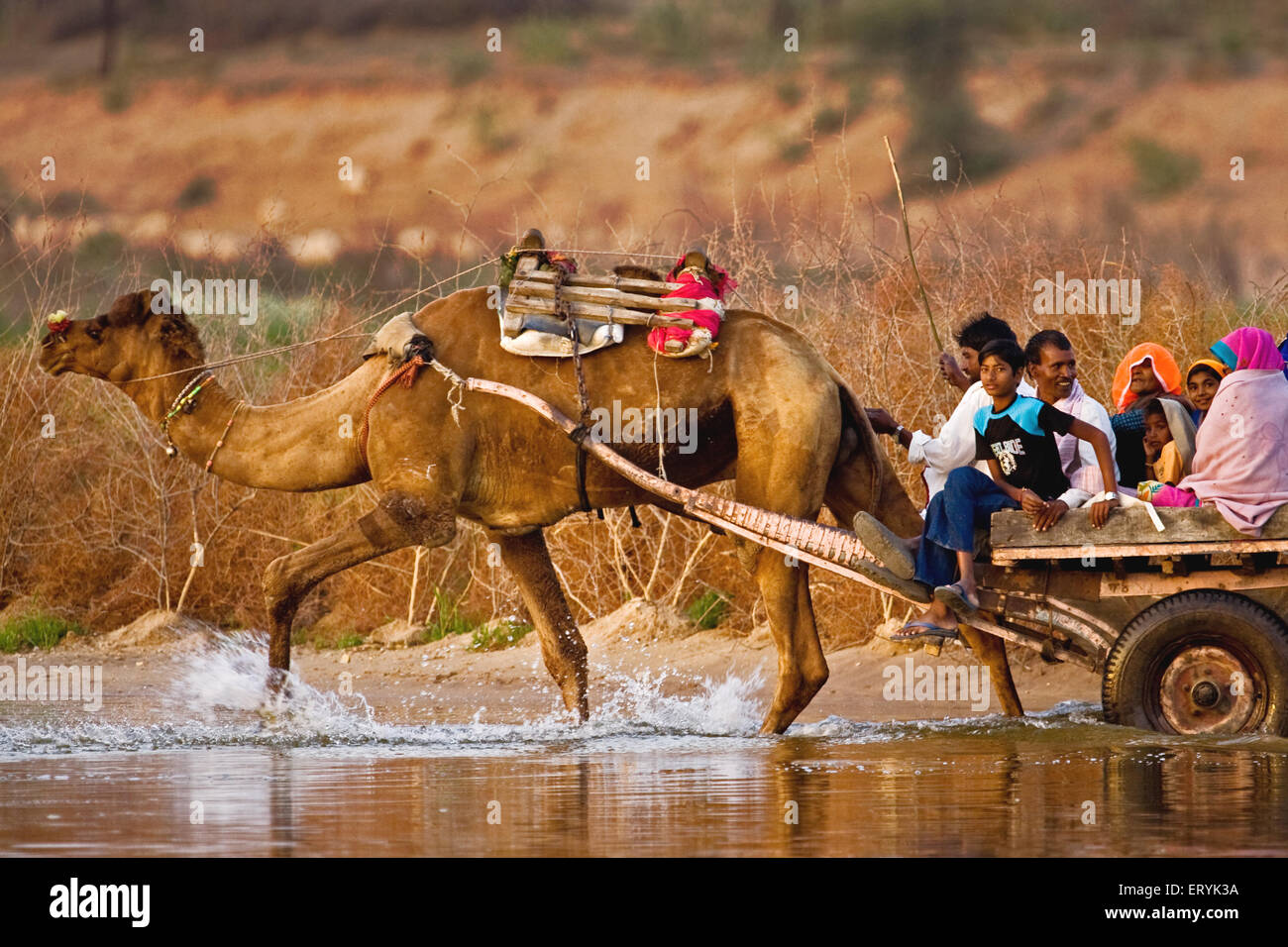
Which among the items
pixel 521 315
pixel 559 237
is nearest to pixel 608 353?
pixel 521 315

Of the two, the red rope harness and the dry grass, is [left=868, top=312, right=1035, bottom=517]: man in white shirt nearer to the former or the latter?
the red rope harness

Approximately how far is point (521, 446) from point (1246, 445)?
3325 mm

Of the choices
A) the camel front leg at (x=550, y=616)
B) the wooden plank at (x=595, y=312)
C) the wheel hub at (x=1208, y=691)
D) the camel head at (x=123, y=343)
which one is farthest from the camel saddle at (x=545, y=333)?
the wheel hub at (x=1208, y=691)

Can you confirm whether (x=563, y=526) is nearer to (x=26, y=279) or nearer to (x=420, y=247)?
(x=420, y=247)

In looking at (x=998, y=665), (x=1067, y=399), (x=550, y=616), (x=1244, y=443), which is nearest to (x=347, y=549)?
(x=550, y=616)

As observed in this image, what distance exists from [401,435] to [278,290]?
5750 millimetres

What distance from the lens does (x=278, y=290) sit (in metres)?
14.9

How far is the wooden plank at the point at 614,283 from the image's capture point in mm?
9414

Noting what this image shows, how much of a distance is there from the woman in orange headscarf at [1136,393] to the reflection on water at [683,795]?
1.26 metres

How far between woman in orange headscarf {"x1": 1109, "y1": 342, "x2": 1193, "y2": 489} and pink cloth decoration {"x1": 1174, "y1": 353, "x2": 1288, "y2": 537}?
0.73 meters

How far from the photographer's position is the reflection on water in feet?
19.6

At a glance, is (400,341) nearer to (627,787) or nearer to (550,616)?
(550,616)

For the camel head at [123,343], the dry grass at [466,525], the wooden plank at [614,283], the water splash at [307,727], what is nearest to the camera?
the water splash at [307,727]

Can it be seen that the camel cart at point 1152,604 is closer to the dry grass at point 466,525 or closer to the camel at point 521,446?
the camel at point 521,446
